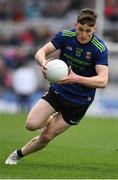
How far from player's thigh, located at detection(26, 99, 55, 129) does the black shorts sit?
13cm

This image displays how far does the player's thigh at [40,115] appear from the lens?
12671 mm

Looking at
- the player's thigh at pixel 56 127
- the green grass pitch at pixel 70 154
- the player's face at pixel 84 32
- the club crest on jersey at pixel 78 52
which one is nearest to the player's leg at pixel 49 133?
the player's thigh at pixel 56 127

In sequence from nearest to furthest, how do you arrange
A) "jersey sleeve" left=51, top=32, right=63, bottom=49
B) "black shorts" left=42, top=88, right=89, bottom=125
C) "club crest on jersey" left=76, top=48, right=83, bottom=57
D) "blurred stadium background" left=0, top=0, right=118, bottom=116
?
"club crest on jersey" left=76, top=48, right=83, bottom=57, "jersey sleeve" left=51, top=32, right=63, bottom=49, "black shorts" left=42, top=88, right=89, bottom=125, "blurred stadium background" left=0, top=0, right=118, bottom=116

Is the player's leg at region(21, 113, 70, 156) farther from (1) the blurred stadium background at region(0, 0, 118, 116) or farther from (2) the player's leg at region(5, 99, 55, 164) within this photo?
(1) the blurred stadium background at region(0, 0, 118, 116)

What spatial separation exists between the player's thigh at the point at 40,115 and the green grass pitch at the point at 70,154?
72 cm

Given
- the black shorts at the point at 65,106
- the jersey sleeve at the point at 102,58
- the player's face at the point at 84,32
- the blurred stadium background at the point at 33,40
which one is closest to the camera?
the player's face at the point at 84,32

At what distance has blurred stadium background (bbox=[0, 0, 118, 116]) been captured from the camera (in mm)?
32125

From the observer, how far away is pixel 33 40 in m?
34.2

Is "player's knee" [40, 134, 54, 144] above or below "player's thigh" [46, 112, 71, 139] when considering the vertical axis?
below

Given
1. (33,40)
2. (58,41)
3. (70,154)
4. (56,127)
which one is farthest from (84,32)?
(33,40)

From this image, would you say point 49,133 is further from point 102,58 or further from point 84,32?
point 84,32

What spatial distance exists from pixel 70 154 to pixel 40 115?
128 inches

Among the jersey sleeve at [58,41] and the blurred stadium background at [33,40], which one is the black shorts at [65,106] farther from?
the blurred stadium background at [33,40]

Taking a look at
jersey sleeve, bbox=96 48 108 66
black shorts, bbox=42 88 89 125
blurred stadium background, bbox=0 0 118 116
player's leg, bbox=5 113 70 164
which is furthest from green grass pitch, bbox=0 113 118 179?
blurred stadium background, bbox=0 0 118 116
